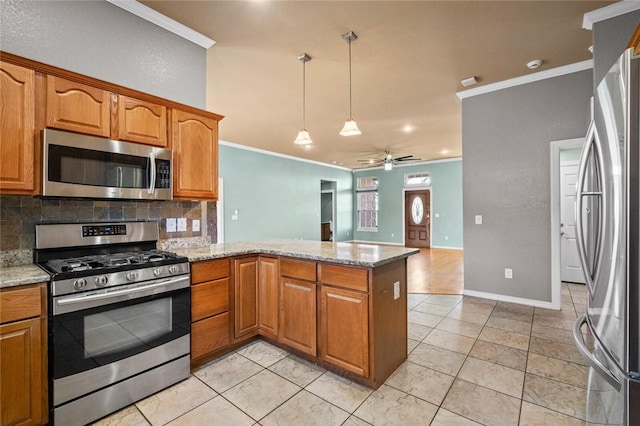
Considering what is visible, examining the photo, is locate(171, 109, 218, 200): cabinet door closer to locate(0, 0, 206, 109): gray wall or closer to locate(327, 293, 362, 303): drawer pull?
locate(0, 0, 206, 109): gray wall

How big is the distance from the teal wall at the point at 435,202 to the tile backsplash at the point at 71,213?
8379mm

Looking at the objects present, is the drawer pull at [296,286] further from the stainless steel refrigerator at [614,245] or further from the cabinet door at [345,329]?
the stainless steel refrigerator at [614,245]

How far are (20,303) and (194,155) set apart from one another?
5.02 ft

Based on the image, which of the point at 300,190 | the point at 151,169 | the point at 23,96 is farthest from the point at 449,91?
the point at 300,190

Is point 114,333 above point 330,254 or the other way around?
the other way around


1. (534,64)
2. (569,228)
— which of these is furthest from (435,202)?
(534,64)

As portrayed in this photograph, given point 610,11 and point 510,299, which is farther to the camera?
point 510,299

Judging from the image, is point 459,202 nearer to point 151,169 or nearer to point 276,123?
point 276,123

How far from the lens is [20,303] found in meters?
1.53

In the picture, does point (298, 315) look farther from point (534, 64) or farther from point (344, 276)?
point (534, 64)

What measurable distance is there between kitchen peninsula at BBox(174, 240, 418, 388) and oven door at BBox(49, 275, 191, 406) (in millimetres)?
186

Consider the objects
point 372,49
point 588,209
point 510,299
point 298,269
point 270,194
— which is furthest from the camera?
point 270,194

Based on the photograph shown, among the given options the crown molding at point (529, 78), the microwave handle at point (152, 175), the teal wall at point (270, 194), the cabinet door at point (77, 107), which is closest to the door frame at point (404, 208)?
the teal wall at point (270, 194)

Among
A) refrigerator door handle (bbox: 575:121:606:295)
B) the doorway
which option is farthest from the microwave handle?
the doorway
